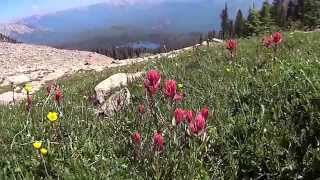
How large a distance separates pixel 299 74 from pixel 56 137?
108 inches

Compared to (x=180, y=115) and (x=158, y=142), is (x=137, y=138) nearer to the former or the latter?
(x=158, y=142)

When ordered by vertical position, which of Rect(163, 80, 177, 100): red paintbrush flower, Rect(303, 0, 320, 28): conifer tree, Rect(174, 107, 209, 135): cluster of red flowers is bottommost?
Rect(303, 0, 320, 28): conifer tree

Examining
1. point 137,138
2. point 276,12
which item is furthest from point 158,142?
point 276,12

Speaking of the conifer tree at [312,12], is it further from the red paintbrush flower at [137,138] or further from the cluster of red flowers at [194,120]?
the red paintbrush flower at [137,138]

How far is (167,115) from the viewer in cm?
611

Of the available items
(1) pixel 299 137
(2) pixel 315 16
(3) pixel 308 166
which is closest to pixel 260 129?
(1) pixel 299 137

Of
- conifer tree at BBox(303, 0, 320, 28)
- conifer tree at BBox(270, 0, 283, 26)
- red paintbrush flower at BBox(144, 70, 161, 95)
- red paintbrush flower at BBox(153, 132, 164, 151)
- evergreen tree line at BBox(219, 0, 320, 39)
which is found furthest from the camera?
conifer tree at BBox(270, 0, 283, 26)

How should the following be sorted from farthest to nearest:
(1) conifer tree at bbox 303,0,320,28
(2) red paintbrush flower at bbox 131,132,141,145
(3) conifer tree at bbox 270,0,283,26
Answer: (3) conifer tree at bbox 270,0,283,26
(1) conifer tree at bbox 303,0,320,28
(2) red paintbrush flower at bbox 131,132,141,145

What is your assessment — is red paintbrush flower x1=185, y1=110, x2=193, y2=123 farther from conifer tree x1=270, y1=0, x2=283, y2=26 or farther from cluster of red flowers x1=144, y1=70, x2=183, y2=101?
conifer tree x1=270, y1=0, x2=283, y2=26

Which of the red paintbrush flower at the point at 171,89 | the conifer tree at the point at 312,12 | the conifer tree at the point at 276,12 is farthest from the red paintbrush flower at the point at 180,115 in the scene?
the conifer tree at the point at 276,12

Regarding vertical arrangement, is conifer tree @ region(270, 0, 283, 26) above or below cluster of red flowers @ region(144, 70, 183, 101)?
below

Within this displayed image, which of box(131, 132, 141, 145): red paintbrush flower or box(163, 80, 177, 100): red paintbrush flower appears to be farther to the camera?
box(163, 80, 177, 100): red paintbrush flower

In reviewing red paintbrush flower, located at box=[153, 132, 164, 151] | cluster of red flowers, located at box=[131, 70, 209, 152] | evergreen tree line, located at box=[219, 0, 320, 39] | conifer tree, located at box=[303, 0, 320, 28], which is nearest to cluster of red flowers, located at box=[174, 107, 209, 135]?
cluster of red flowers, located at box=[131, 70, 209, 152]

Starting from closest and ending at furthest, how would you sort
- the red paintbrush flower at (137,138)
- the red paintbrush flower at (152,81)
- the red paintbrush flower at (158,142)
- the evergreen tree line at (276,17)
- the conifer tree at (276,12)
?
the red paintbrush flower at (158,142) < the red paintbrush flower at (137,138) < the red paintbrush flower at (152,81) < the evergreen tree line at (276,17) < the conifer tree at (276,12)
